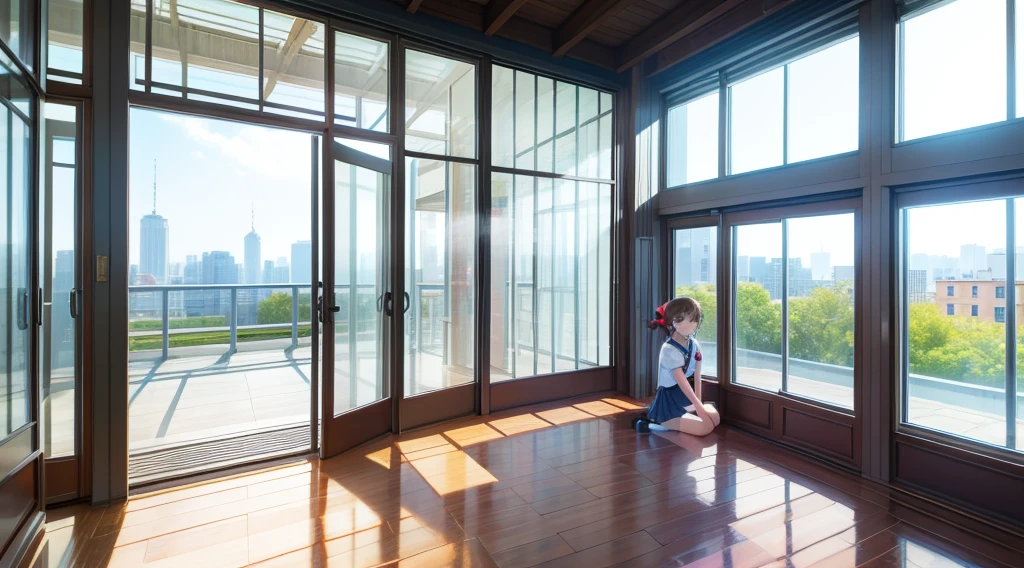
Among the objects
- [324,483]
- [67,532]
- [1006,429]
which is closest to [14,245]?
[67,532]

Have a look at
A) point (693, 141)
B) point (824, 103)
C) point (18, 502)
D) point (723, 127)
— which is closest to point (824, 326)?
point (824, 103)

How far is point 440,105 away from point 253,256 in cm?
561

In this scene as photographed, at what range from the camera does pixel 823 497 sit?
2508 millimetres

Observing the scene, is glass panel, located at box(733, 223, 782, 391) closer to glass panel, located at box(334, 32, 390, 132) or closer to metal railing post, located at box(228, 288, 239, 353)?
glass panel, located at box(334, 32, 390, 132)

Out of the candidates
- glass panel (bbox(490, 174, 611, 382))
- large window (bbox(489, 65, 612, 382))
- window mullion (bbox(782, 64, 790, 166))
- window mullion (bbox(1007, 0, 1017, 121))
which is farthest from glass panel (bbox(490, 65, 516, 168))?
window mullion (bbox(1007, 0, 1017, 121))

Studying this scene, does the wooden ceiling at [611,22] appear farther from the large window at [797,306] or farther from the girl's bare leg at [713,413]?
the girl's bare leg at [713,413]

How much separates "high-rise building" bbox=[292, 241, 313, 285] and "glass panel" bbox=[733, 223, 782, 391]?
5700 mm

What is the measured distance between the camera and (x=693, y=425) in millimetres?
3443

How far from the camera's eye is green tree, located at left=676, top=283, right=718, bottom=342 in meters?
3.89

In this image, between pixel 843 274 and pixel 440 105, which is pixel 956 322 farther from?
pixel 440 105

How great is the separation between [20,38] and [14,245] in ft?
2.90

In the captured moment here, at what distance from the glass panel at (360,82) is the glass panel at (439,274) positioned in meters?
0.42

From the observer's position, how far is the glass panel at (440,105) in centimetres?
345

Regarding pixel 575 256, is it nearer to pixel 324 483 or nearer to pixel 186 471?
pixel 324 483
